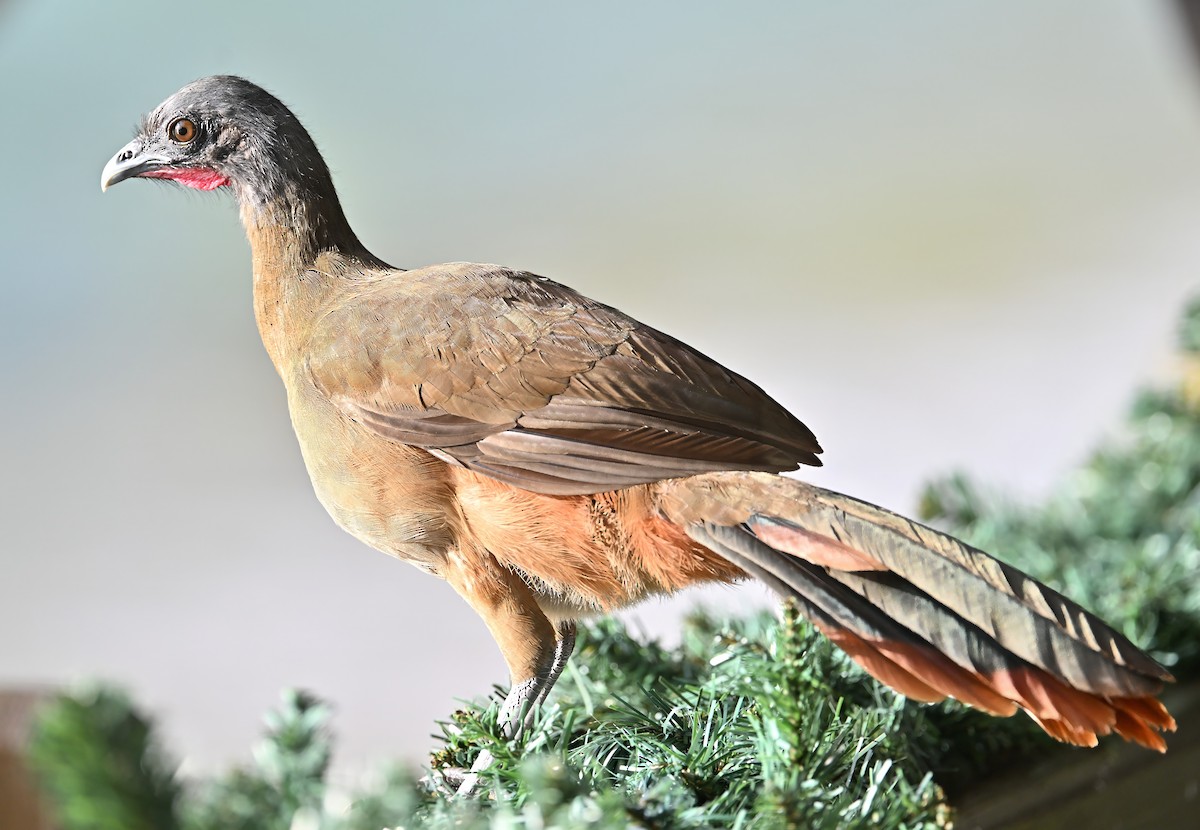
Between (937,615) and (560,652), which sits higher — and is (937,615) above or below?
below

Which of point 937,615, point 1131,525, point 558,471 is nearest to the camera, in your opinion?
point 937,615

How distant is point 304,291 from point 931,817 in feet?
2.28

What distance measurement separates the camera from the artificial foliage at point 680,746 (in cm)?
53

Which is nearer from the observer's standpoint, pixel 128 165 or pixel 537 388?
pixel 537 388

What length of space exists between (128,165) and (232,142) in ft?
0.37

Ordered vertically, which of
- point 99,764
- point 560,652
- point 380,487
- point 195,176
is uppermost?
point 195,176

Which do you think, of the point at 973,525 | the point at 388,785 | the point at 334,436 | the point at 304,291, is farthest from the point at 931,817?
the point at 973,525

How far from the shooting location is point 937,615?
2.48 ft

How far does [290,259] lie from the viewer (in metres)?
1.05

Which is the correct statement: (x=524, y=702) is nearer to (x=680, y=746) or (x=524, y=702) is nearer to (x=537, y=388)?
(x=680, y=746)

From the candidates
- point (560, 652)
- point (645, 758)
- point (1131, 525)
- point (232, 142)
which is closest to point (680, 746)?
point (645, 758)

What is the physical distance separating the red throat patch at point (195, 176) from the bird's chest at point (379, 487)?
26 cm

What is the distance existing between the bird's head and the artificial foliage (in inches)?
20.8

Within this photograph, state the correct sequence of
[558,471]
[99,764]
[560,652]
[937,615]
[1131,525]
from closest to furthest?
1. [99,764]
2. [937,615]
3. [558,471]
4. [560,652]
5. [1131,525]
